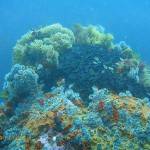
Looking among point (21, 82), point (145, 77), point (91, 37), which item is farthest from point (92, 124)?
point (91, 37)

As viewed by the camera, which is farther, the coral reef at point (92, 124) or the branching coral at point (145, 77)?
the branching coral at point (145, 77)

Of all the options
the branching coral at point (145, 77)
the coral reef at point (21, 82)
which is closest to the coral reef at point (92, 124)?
the coral reef at point (21, 82)

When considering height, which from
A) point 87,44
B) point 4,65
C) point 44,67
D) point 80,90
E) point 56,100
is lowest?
point 56,100

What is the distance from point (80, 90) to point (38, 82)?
4.70ft

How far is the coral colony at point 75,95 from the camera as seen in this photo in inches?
219

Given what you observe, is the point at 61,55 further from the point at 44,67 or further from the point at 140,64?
the point at 140,64

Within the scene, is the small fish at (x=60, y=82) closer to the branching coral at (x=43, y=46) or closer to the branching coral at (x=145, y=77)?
the branching coral at (x=43, y=46)

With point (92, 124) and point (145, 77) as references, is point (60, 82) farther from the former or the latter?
point (145, 77)

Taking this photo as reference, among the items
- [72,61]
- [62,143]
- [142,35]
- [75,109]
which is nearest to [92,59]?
[72,61]

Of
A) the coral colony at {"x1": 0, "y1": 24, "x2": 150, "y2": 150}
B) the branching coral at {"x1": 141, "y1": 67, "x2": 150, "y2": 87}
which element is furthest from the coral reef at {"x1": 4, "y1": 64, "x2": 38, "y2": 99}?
the branching coral at {"x1": 141, "y1": 67, "x2": 150, "y2": 87}

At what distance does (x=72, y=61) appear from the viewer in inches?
336

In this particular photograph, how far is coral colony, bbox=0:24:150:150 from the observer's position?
219 inches

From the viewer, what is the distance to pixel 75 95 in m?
6.99

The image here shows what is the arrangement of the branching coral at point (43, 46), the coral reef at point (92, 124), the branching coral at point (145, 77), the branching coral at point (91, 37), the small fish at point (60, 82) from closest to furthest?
the coral reef at point (92, 124), the small fish at point (60, 82), the branching coral at point (145, 77), the branching coral at point (43, 46), the branching coral at point (91, 37)
